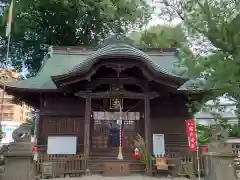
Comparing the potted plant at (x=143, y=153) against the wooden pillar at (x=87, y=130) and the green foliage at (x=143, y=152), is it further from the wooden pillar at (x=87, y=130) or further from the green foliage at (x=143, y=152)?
the wooden pillar at (x=87, y=130)

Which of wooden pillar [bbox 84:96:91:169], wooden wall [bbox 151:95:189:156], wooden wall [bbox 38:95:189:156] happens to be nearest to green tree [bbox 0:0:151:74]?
wooden wall [bbox 38:95:189:156]

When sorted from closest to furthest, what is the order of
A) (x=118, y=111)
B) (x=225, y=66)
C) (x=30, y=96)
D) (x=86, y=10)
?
(x=225, y=66) → (x=118, y=111) → (x=30, y=96) → (x=86, y=10)

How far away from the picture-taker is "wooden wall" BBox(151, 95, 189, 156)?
12.1 meters

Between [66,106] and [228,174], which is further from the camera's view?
[66,106]

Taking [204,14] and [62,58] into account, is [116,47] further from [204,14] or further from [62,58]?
[62,58]

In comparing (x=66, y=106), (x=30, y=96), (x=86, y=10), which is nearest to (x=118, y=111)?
(x=66, y=106)

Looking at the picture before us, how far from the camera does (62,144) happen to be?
1139cm

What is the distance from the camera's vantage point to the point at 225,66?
205 inches

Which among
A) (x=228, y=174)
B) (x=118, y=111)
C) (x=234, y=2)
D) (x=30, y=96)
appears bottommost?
(x=228, y=174)

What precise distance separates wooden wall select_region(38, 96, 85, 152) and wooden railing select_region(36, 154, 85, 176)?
77.0 inches

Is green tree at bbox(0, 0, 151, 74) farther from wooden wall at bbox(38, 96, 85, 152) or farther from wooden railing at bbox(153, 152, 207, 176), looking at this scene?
wooden railing at bbox(153, 152, 207, 176)

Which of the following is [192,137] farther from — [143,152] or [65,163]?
[65,163]

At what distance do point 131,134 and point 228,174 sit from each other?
17.9ft

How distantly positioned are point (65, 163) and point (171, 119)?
537 centimetres
